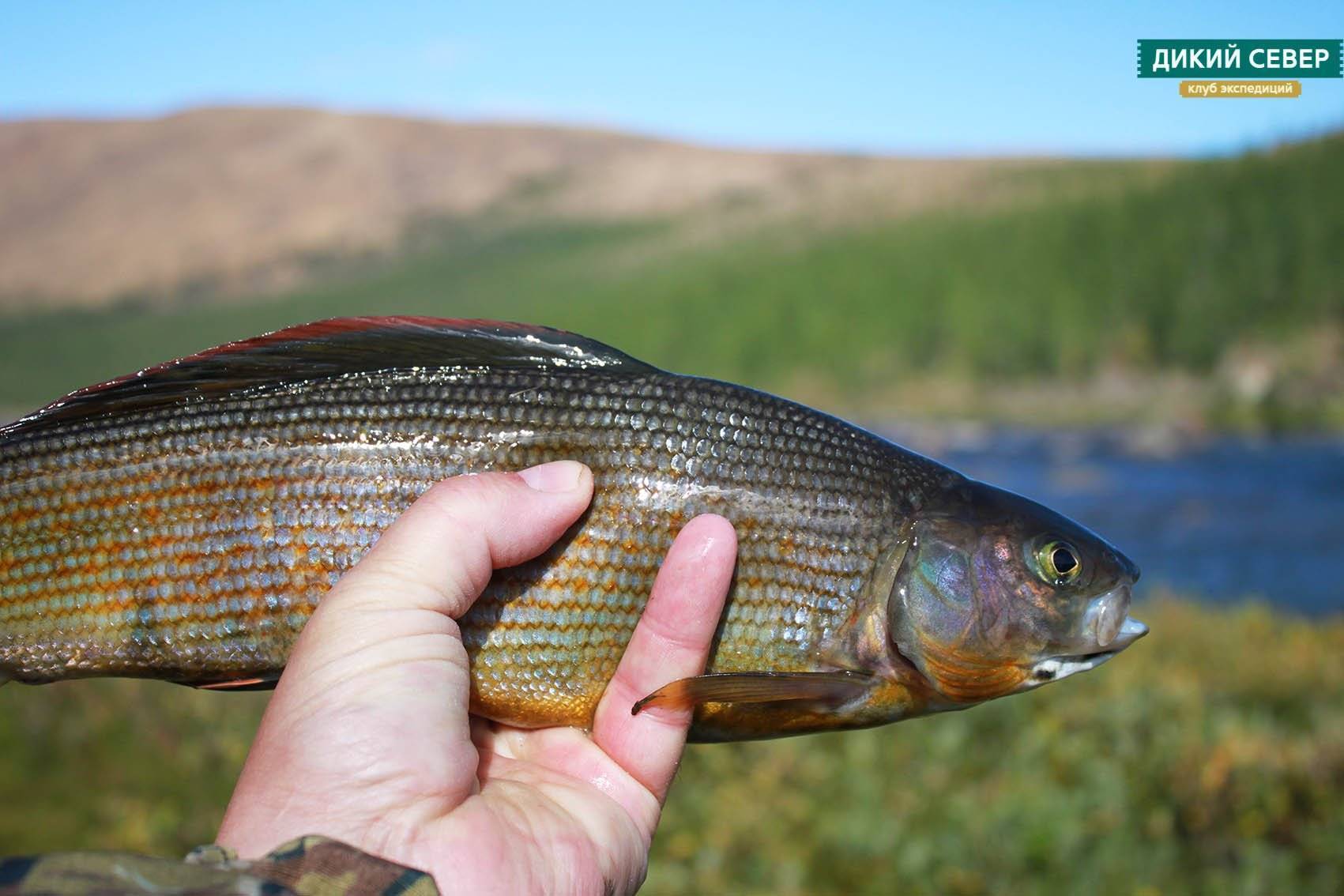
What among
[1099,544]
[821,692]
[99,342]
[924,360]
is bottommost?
[924,360]

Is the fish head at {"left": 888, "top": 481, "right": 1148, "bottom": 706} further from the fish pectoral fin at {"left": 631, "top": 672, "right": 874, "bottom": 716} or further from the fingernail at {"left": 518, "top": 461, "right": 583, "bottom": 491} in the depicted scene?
the fingernail at {"left": 518, "top": 461, "right": 583, "bottom": 491}

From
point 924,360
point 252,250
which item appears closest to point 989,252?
point 924,360

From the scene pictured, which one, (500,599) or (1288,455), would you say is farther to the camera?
(1288,455)

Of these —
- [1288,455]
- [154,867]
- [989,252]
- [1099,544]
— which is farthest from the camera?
[989,252]

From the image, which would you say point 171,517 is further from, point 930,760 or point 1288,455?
point 1288,455

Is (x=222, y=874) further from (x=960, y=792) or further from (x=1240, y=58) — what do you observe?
(x=1240, y=58)

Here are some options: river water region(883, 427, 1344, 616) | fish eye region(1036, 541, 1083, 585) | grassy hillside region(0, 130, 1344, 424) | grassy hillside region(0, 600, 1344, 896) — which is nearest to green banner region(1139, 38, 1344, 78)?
grassy hillside region(0, 600, 1344, 896)
